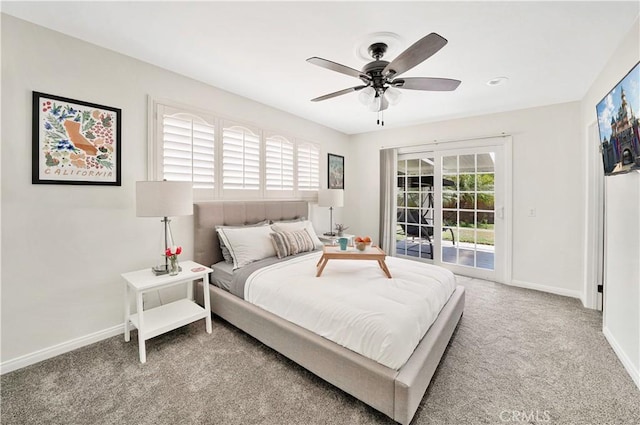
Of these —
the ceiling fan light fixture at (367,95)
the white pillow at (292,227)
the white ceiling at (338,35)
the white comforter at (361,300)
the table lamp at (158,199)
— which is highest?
the white ceiling at (338,35)

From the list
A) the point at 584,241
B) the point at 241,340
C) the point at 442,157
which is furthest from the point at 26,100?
the point at 584,241

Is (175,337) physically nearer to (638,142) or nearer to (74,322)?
(74,322)

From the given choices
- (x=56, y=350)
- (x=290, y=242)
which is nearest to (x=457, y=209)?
(x=290, y=242)

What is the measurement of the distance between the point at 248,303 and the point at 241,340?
0.33m

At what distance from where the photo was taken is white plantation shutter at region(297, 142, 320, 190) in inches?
166

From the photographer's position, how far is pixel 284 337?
1.96 meters

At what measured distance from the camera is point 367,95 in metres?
2.16

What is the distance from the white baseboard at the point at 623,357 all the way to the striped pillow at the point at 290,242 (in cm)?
277

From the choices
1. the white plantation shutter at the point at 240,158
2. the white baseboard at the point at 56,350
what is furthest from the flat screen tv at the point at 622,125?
the white baseboard at the point at 56,350

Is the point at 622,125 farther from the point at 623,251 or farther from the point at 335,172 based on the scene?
the point at 335,172

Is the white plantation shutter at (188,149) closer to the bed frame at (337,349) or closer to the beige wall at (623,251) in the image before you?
the bed frame at (337,349)

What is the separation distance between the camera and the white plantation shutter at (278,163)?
3.68 metres

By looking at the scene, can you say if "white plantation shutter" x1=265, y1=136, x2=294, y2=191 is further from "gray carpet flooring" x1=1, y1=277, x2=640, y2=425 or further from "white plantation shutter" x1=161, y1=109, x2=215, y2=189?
"gray carpet flooring" x1=1, y1=277, x2=640, y2=425

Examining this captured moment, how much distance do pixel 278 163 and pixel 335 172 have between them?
57.0 inches
